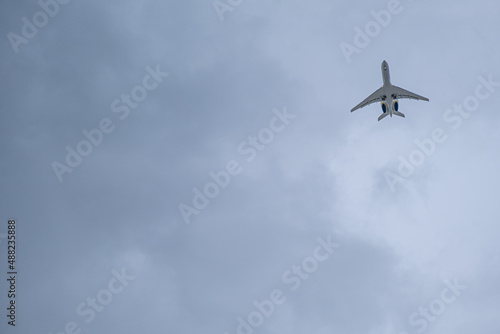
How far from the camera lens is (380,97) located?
554 feet

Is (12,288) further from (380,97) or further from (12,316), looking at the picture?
(380,97)

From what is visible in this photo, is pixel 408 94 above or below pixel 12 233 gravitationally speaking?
above

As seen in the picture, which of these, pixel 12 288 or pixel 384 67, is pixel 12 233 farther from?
pixel 384 67

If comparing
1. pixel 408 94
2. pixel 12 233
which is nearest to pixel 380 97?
pixel 408 94

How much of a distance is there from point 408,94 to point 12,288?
136757 mm

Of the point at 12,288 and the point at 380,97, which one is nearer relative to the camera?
the point at 12,288

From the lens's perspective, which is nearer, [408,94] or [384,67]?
[384,67]

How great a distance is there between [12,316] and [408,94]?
139m

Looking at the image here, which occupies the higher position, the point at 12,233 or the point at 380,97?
the point at 380,97

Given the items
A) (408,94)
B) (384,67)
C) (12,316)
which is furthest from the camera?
(408,94)

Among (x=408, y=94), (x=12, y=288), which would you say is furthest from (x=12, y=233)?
(x=408, y=94)

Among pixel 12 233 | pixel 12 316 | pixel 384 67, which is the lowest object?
pixel 12 316

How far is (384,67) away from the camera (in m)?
156

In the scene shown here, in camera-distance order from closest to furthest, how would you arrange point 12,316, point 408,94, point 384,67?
point 12,316 → point 384,67 → point 408,94
